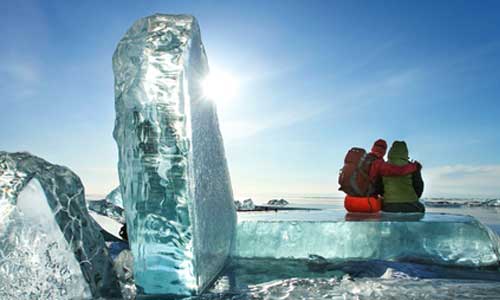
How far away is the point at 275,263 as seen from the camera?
3211mm

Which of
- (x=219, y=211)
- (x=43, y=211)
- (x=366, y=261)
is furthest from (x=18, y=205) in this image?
(x=366, y=261)

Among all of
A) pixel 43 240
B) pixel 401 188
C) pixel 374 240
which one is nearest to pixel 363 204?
pixel 401 188

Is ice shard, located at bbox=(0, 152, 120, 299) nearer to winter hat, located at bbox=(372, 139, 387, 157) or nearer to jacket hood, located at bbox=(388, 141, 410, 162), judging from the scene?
jacket hood, located at bbox=(388, 141, 410, 162)

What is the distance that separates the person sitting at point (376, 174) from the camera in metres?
5.50

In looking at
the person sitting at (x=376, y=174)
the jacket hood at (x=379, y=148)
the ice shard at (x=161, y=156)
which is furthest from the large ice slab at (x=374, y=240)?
the jacket hood at (x=379, y=148)

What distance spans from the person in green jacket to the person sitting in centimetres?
13

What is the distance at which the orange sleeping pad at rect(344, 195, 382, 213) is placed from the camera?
5.59 m

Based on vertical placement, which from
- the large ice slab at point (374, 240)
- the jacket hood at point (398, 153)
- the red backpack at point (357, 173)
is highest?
the jacket hood at point (398, 153)

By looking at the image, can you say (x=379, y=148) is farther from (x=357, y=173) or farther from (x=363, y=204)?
(x=363, y=204)

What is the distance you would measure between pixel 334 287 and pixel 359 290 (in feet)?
0.48

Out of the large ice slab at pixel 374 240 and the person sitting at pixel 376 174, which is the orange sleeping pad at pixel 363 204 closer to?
the person sitting at pixel 376 174

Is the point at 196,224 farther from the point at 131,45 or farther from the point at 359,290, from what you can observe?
the point at 131,45

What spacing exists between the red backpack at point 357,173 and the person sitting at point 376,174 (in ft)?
0.11

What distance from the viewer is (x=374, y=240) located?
3287 millimetres
